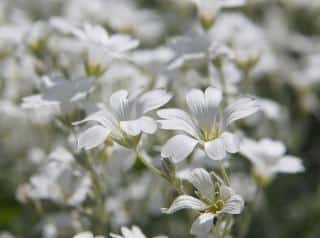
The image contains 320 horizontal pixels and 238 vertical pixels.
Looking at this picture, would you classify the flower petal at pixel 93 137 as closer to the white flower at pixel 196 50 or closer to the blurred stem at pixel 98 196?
the blurred stem at pixel 98 196

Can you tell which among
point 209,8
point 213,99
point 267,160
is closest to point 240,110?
point 213,99

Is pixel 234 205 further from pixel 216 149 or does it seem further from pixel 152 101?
pixel 152 101

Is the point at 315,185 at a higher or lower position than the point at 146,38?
lower

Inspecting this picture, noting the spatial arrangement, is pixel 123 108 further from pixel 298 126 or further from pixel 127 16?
pixel 298 126

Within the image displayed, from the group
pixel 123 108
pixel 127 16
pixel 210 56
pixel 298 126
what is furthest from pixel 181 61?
pixel 298 126

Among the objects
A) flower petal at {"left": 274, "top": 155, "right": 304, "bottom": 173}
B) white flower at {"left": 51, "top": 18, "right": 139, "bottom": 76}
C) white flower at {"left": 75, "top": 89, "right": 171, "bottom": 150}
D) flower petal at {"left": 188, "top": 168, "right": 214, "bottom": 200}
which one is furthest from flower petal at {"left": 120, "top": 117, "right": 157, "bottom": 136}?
flower petal at {"left": 274, "top": 155, "right": 304, "bottom": 173}

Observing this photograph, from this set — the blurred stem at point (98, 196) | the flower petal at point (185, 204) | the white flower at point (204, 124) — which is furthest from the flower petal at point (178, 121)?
the blurred stem at point (98, 196)

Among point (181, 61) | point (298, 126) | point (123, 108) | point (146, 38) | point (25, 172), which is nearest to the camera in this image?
point (123, 108)
